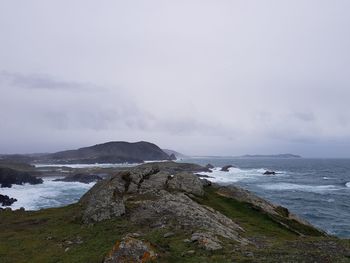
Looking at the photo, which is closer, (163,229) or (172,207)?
(163,229)

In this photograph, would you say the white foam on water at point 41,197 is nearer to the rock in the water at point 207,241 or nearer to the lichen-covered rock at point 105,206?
the lichen-covered rock at point 105,206

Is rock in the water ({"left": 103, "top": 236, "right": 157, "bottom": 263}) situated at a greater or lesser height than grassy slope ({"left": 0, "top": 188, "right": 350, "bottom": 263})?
greater

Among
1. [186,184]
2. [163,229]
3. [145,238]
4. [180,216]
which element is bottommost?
[145,238]

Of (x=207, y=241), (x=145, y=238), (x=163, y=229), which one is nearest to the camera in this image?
(x=207, y=241)

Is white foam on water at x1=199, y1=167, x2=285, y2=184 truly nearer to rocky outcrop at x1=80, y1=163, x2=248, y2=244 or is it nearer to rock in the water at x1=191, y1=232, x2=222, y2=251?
rocky outcrop at x1=80, y1=163, x2=248, y2=244

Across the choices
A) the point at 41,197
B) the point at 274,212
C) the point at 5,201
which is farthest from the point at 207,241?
the point at 41,197

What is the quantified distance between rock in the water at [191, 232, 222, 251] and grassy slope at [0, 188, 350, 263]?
15.8 inches

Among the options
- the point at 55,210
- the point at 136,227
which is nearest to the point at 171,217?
the point at 136,227

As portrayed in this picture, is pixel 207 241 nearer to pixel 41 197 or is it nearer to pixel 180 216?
pixel 180 216

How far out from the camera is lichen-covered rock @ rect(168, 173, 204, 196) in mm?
35281

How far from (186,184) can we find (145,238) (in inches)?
605

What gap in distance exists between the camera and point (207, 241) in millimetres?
18484

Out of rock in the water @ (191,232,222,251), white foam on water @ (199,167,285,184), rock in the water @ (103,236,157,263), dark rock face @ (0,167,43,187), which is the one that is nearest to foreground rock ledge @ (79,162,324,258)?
rock in the water @ (191,232,222,251)

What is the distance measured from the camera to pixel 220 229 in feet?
73.5
